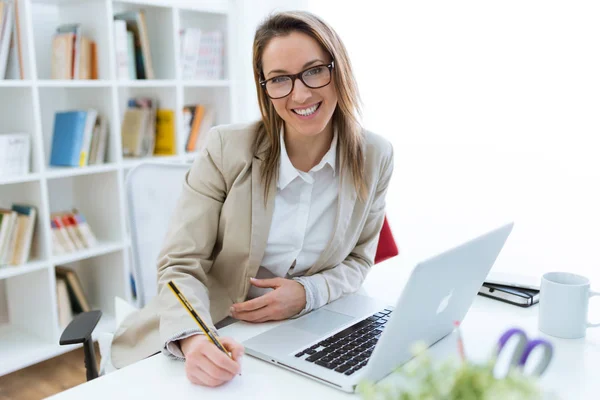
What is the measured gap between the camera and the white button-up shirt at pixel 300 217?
139 centimetres

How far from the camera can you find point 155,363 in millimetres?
995

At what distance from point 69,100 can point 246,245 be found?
1.97 metres

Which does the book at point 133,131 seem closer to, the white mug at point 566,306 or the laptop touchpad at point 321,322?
the laptop touchpad at point 321,322

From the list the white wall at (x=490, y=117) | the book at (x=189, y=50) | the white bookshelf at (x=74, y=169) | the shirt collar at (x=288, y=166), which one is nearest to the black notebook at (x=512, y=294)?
the shirt collar at (x=288, y=166)

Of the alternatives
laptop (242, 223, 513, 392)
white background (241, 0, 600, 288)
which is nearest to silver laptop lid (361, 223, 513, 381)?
laptop (242, 223, 513, 392)

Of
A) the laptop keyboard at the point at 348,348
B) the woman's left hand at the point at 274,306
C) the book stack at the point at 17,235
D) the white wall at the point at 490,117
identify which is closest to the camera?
the laptop keyboard at the point at 348,348

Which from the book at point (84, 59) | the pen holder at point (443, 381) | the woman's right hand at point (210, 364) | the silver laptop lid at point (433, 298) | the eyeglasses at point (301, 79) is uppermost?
the book at point (84, 59)

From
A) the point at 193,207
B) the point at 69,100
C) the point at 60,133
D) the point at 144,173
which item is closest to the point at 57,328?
the point at 60,133

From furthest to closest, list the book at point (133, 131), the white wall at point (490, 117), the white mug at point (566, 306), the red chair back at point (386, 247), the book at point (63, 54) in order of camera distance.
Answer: the book at point (133, 131), the book at point (63, 54), the white wall at point (490, 117), the red chair back at point (386, 247), the white mug at point (566, 306)

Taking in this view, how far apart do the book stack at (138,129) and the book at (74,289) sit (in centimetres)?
66

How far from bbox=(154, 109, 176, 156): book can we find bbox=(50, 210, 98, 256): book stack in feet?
1.88

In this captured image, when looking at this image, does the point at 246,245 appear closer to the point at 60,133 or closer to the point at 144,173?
the point at 144,173

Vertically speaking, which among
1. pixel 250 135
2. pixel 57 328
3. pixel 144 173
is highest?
pixel 250 135

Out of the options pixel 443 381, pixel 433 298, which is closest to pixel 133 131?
pixel 433 298
